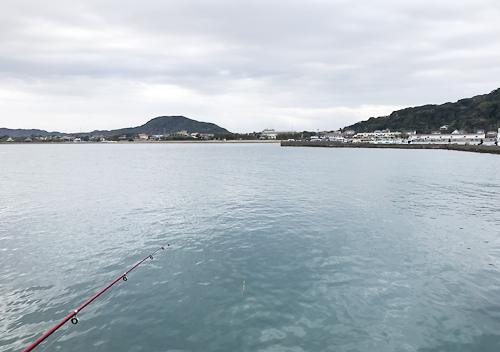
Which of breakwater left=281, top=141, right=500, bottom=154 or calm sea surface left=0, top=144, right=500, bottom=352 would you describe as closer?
calm sea surface left=0, top=144, right=500, bottom=352

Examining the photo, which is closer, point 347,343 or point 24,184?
point 347,343

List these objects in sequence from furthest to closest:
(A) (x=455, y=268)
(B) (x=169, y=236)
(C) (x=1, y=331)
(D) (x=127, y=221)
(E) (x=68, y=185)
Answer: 1. (E) (x=68, y=185)
2. (D) (x=127, y=221)
3. (B) (x=169, y=236)
4. (A) (x=455, y=268)
5. (C) (x=1, y=331)

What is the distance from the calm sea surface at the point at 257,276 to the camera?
799 centimetres

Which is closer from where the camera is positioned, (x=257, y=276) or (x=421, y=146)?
(x=257, y=276)

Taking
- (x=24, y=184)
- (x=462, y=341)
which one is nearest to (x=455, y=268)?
(x=462, y=341)

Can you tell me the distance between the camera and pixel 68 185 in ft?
119

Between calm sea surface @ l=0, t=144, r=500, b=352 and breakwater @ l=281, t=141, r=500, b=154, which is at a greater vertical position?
breakwater @ l=281, t=141, r=500, b=154

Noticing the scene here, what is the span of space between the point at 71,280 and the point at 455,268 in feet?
56.5

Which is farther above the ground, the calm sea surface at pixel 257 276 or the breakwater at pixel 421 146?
the breakwater at pixel 421 146

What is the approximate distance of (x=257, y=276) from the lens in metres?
11.6

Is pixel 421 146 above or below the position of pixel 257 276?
above

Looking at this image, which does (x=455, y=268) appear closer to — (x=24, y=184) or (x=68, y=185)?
(x=68, y=185)

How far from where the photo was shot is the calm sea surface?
7992mm

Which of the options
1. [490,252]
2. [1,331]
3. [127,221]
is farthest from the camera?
[127,221]
